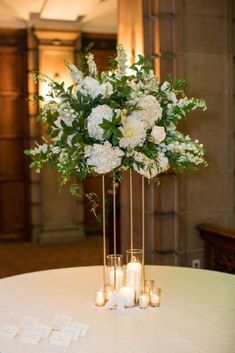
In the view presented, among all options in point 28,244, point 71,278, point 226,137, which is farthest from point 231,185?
point 28,244

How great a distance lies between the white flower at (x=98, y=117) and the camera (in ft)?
6.62

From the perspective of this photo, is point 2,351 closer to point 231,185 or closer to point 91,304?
point 91,304

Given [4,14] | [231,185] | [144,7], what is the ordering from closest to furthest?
[144,7], [231,185], [4,14]

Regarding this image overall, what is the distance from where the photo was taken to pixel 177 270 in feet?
8.99

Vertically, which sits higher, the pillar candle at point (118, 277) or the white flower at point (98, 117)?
the white flower at point (98, 117)

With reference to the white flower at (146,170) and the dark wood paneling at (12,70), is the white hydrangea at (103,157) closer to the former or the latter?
the white flower at (146,170)

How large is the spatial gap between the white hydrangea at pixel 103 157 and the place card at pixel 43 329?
58cm

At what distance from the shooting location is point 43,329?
6.42ft

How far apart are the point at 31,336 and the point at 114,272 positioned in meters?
0.49

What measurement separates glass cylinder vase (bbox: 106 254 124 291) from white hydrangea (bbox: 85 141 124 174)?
1.36 feet

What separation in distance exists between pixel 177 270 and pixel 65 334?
0.95m

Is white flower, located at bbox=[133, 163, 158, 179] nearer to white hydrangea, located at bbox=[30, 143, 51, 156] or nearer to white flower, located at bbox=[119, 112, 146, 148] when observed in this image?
white flower, located at bbox=[119, 112, 146, 148]

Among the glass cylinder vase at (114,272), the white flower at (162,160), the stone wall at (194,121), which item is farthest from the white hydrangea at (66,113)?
the stone wall at (194,121)

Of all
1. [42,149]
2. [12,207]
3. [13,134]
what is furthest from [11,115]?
[42,149]
